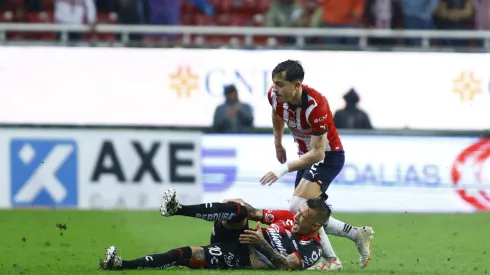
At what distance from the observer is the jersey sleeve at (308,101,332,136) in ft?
36.6

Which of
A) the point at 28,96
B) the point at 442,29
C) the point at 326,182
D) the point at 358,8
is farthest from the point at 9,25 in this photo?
the point at 326,182

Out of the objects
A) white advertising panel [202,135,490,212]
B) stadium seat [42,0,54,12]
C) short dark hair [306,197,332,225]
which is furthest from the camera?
stadium seat [42,0,54,12]

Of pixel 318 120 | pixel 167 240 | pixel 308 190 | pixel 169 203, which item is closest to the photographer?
pixel 169 203

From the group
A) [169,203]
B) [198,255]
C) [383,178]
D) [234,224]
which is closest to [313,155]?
[234,224]

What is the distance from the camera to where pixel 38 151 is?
59.8 feet

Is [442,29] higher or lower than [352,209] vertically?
higher

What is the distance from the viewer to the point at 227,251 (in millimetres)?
10414

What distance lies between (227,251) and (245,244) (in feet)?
0.59

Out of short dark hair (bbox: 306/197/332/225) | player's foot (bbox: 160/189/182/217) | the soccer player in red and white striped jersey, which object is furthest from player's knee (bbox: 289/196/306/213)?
player's foot (bbox: 160/189/182/217)

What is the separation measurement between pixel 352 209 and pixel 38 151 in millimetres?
5151

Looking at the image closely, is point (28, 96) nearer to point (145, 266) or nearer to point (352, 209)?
point (352, 209)

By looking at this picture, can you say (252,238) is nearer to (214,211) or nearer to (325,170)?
(214,211)

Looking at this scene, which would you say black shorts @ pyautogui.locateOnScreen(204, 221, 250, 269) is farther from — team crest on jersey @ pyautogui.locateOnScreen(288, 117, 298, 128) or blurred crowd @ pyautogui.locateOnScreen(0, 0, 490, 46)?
blurred crowd @ pyautogui.locateOnScreen(0, 0, 490, 46)

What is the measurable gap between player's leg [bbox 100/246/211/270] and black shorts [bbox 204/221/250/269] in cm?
9
